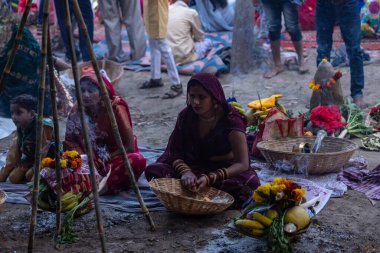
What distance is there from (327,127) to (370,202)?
49.7 inches

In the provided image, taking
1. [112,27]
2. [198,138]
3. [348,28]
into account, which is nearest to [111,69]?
[112,27]

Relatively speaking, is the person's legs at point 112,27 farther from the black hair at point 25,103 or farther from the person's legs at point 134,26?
the black hair at point 25,103

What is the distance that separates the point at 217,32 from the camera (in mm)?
9867

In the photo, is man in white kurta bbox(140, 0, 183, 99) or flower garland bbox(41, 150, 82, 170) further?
man in white kurta bbox(140, 0, 183, 99)

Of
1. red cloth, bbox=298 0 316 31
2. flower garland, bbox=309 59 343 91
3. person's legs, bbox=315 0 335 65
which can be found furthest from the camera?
red cloth, bbox=298 0 316 31

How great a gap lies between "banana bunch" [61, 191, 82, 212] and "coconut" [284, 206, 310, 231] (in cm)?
135

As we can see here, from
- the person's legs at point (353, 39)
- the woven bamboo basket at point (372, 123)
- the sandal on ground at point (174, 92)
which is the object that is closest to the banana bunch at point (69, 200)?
the woven bamboo basket at point (372, 123)

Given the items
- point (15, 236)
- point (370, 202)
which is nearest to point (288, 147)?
point (370, 202)

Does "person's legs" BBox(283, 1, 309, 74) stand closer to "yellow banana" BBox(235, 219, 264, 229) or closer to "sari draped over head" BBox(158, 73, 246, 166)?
"sari draped over head" BBox(158, 73, 246, 166)

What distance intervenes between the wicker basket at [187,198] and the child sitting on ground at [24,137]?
3.23ft

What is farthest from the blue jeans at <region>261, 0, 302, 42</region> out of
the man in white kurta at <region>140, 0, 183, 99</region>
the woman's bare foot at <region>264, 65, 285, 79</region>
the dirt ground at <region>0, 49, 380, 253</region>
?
the dirt ground at <region>0, 49, 380, 253</region>

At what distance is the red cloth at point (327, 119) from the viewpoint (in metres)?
5.36

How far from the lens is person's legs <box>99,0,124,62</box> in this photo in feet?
27.4

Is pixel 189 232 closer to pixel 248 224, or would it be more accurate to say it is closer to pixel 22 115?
Answer: pixel 248 224
